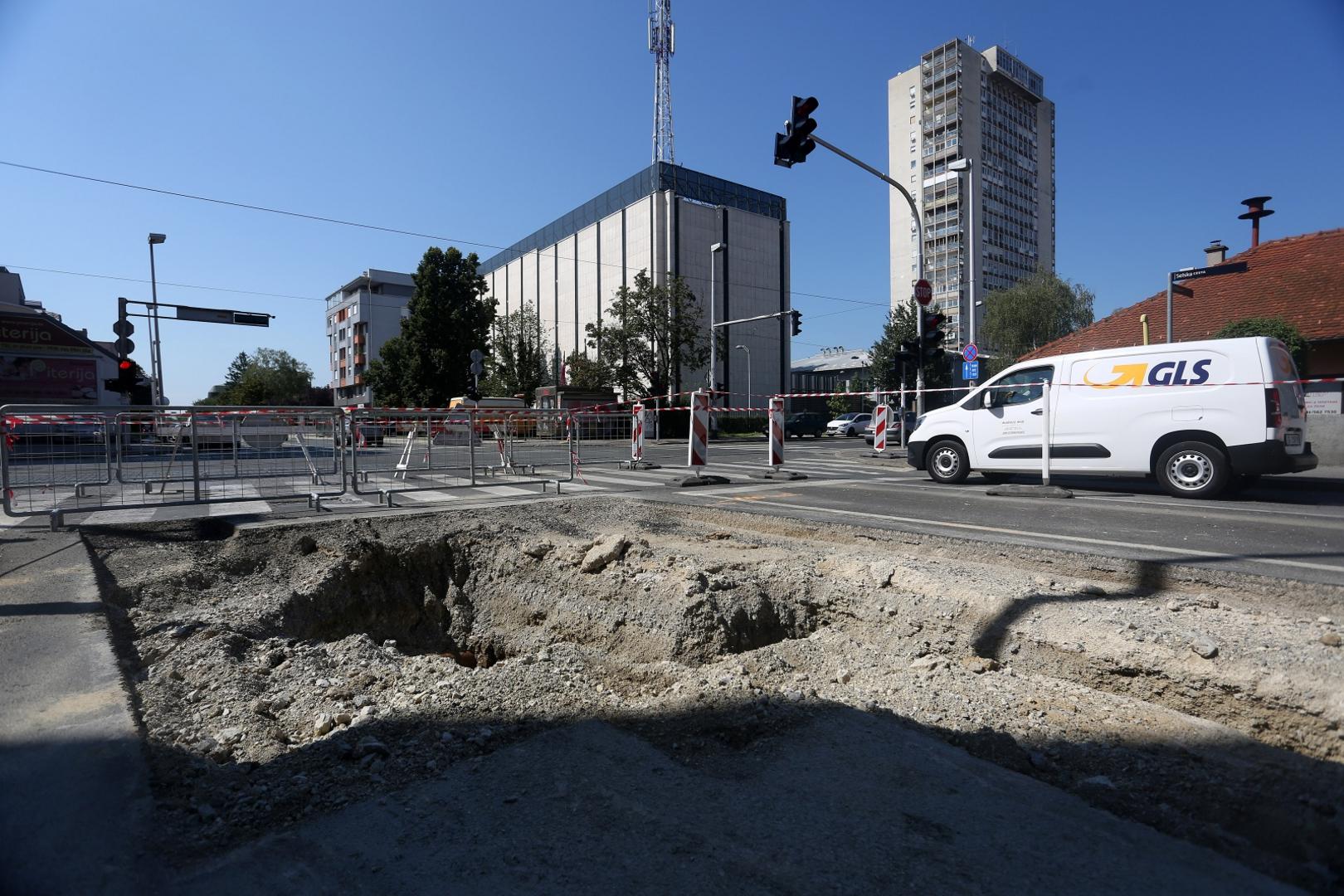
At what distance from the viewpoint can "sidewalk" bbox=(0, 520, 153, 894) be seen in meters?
1.84

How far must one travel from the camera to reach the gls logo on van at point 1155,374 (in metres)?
8.26

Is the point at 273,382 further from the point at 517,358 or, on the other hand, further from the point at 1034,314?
the point at 1034,314

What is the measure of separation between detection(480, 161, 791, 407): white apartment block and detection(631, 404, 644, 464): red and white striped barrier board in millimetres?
31108

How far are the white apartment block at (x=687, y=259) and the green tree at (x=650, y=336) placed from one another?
210 inches

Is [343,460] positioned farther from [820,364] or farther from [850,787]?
[820,364]

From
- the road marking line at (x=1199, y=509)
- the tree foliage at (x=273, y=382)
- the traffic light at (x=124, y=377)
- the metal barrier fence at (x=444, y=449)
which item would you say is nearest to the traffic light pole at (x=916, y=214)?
the road marking line at (x=1199, y=509)

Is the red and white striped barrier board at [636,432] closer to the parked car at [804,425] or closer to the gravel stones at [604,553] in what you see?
the gravel stones at [604,553]

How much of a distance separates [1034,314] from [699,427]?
141ft

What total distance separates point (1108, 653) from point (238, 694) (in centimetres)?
435

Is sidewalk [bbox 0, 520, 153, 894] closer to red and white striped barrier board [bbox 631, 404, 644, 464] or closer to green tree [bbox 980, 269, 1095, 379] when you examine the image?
red and white striped barrier board [bbox 631, 404, 644, 464]

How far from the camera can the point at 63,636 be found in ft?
11.8

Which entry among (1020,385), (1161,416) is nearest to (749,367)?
(1020,385)

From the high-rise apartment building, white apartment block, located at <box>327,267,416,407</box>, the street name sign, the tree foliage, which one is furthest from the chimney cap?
the tree foliage

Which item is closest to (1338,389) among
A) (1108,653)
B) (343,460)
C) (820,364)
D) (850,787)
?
(1108,653)
